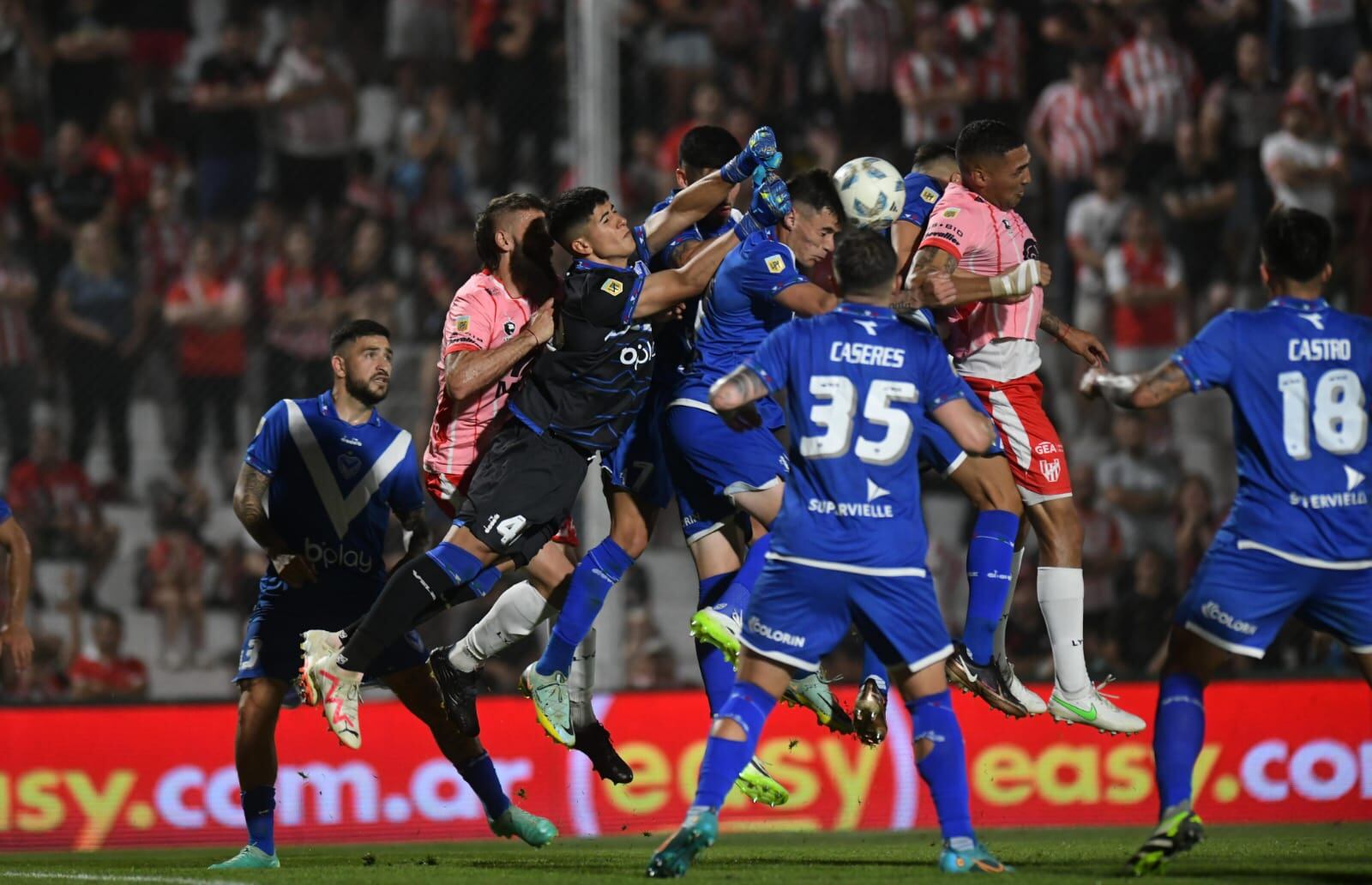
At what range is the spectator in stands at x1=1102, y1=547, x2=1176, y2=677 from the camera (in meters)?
11.9

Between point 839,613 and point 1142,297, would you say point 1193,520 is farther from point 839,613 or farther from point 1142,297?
point 839,613

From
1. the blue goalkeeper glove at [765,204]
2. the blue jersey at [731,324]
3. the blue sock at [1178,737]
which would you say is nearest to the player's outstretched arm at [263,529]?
the blue jersey at [731,324]

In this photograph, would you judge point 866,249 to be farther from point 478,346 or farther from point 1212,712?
point 1212,712

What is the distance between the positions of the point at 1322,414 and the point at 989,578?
201cm

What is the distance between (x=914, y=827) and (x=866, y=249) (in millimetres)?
5637

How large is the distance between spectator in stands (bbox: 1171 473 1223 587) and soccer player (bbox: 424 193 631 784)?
5649 millimetres

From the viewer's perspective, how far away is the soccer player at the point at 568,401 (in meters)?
7.38

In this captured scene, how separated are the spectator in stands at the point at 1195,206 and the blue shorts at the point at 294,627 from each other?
309 inches

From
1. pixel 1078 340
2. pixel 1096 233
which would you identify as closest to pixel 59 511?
pixel 1078 340

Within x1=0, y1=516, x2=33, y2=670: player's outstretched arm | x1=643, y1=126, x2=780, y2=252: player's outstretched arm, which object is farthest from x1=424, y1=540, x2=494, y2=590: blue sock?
x1=0, y1=516, x2=33, y2=670: player's outstretched arm

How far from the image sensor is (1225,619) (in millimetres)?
6195

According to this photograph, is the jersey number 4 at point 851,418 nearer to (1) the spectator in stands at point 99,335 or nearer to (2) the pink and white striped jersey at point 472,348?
(2) the pink and white striped jersey at point 472,348

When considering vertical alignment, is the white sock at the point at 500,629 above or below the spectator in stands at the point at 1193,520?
above

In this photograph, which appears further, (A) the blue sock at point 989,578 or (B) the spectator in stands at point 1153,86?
(B) the spectator in stands at point 1153,86
